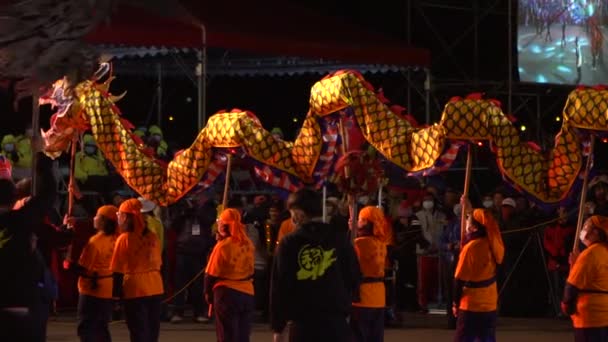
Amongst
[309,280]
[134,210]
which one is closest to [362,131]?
[134,210]

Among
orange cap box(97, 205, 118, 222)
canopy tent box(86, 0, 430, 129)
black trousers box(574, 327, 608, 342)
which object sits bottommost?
black trousers box(574, 327, 608, 342)

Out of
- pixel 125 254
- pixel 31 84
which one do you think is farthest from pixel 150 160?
pixel 31 84

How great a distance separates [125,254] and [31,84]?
20.0 ft

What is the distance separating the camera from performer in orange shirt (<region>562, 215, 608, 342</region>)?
12039mm

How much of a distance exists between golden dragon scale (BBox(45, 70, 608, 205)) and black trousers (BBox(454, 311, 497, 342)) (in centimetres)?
128

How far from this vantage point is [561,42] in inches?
882

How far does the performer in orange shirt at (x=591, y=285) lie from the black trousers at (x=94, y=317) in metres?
4.27

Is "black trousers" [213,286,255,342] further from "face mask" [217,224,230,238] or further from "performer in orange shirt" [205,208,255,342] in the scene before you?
"face mask" [217,224,230,238]

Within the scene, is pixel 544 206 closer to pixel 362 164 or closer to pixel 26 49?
pixel 362 164

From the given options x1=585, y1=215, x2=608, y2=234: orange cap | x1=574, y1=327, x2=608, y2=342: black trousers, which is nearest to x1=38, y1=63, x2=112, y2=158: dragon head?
x1=585, y1=215, x2=608, y2=234: orange cap

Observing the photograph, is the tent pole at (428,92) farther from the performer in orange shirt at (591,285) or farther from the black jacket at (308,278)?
the black jacket at (308,278)

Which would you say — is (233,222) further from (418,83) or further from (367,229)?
(418,83)

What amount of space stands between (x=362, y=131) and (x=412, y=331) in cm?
542

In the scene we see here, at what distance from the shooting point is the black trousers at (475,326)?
1303cm
